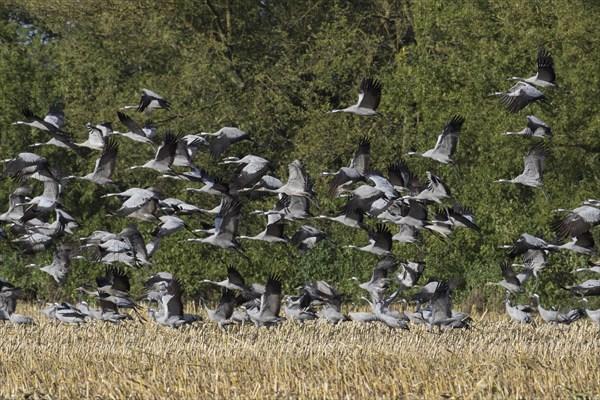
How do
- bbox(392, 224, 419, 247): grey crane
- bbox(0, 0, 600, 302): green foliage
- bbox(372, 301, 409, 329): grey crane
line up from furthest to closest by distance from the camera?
bbox(0, 0, 600, 302): green foliage
bbox(392, 224, 419, 247): grey crane
bbox(372, 301, 409, 329): grey crane

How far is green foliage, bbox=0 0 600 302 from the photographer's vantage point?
22.5 m

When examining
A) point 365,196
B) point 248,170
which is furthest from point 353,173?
point 248,170

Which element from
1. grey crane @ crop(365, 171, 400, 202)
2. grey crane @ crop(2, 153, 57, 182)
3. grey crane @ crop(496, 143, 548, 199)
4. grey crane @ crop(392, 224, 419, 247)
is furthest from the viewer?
grey crane @ crop(392, 224, 419, 247)

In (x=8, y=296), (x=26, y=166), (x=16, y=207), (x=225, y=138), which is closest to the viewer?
(x=225, y=138)

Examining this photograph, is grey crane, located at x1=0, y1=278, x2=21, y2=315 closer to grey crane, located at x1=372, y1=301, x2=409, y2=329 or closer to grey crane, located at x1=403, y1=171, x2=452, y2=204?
grey crane, located at x1=372, y1=301, x2=409, y2=329

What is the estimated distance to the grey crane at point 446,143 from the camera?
57.0 ft

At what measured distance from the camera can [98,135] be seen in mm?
18984

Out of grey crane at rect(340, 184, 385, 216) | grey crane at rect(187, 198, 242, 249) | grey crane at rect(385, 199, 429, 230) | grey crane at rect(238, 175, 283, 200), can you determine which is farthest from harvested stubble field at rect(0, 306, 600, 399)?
grey crane at rect(238, 175, 283, 200)

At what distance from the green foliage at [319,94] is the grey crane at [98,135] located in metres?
6.28

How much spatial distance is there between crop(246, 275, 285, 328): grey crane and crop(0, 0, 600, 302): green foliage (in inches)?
251

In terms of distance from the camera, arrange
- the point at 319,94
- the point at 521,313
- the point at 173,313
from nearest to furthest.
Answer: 1. the point at 173,313
2. the point at 521,313
3. the point at 319,94

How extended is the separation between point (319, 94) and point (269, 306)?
1086 centimetres

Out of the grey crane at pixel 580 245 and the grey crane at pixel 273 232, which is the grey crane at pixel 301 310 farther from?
the grey crane at pixel 580 245

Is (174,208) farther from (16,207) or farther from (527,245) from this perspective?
(527,245)
